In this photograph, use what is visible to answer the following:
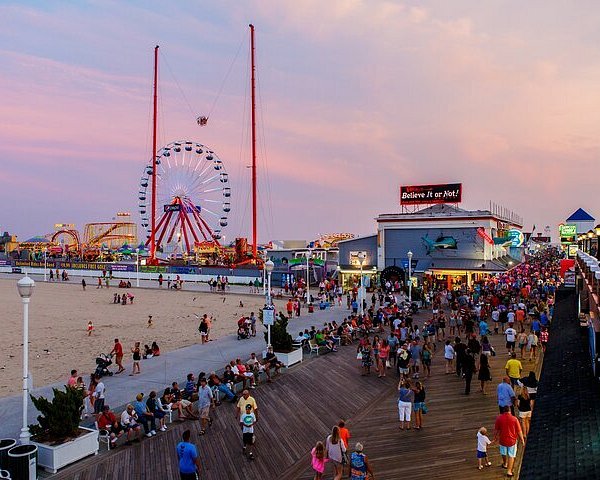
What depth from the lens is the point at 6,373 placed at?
53.3 feet

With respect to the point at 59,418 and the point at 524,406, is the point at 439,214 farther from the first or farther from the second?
the point at 59,418

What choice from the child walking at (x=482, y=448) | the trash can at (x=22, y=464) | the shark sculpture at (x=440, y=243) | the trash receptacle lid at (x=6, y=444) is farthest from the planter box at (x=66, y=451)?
the shark sculpture at (x=440, y=243)

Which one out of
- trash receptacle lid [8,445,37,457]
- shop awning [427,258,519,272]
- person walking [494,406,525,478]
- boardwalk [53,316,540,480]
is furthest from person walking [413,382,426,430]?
shop awning [427,258,519,272]

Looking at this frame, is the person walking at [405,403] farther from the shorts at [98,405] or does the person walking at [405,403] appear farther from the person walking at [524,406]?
the shorts at [98,405]

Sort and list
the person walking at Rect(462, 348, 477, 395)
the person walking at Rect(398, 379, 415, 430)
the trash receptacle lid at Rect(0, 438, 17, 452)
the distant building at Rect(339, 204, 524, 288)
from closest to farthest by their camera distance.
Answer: the trash receptacle lid at Rect(0, 438, 17, 452), the person walking at Rect(398, 379, 415, 430), the person walking at Rect(462, 348, 477, 395), the distant building at Rect(339, 204, 524, 288)

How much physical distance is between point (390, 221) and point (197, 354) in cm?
2737

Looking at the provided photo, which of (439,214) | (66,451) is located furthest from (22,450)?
(439,214)

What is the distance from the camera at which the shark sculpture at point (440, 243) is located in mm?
39406

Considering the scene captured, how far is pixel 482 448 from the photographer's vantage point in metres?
8.53

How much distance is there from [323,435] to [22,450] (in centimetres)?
608

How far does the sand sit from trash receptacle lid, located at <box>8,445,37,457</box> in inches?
266

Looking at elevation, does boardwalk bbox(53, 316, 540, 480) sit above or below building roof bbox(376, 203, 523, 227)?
below

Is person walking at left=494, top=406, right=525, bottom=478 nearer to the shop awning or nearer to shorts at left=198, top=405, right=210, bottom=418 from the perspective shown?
shorts at left=198, top=405, right=210, bottom=418

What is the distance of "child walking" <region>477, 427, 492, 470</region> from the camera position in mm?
8414
